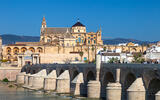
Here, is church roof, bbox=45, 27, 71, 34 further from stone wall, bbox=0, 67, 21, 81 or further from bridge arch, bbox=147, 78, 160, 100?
bridge arch, bbox=147, 78, 160, 100

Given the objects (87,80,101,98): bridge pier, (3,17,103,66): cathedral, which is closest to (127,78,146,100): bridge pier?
(87,80,101,98): bridge pier

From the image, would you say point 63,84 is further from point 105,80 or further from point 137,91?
point 137,91

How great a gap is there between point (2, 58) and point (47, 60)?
21.0 metres

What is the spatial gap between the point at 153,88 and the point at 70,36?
10525cm

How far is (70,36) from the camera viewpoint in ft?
500

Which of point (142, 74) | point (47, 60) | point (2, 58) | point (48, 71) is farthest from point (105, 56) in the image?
point (142, 74)

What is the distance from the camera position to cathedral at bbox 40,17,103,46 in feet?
497

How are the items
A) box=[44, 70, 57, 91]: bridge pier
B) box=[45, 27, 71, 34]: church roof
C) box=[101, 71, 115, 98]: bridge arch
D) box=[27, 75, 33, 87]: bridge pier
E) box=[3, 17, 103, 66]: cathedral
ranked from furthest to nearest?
1. box=[45, 27, 71, 34]: church roof
2. box=[3, 17, 103, 66]: cathedral
3. box=[27, 75, 33, 87]: bridge pier
4. box=[44, 70, 57, 91]: bridge pier
5. box=[101, 71, 115, 98]: bridge arch

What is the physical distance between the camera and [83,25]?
6604 inches

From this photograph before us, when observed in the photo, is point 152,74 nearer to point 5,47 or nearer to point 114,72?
point 114,72

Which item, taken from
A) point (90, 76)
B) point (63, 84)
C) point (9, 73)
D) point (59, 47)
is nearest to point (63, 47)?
point (59, 47)

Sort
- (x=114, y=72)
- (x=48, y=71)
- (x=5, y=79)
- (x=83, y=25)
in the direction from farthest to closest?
(x=83, y=25) → (x=5, y=79) → (x=48, y=71) → (x=114, y=72)

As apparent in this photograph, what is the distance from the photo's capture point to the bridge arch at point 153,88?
156 ft

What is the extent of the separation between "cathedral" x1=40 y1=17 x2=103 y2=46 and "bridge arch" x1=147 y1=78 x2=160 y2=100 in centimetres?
10258
